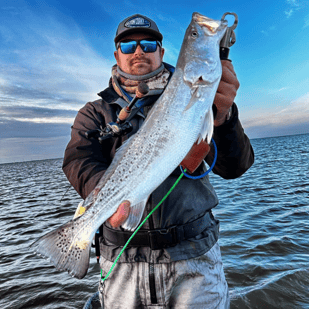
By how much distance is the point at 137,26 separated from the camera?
10.9 feet

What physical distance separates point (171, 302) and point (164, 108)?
193cm

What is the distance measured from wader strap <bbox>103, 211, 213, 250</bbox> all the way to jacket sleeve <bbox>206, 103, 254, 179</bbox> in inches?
26.6

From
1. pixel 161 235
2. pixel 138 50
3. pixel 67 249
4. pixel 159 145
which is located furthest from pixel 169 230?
pixel 138 50

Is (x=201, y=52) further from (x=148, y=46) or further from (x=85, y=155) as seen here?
(x=85, y=155)

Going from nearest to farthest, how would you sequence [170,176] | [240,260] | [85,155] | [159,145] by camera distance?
[159,145]
[170,176]
[85,155]
[240,260]

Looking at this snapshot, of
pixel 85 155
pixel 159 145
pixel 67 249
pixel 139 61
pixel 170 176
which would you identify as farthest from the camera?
pixel 139 61

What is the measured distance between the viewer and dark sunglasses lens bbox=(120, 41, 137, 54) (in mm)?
3334

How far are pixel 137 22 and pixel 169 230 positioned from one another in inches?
103

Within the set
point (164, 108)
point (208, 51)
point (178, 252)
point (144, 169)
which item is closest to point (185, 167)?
point (144, 169)

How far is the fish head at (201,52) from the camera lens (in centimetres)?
238

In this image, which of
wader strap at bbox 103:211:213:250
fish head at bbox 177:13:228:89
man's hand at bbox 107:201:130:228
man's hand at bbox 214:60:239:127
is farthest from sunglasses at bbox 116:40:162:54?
wader strap at bbox 103:211:213:250

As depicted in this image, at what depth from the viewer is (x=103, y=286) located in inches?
113

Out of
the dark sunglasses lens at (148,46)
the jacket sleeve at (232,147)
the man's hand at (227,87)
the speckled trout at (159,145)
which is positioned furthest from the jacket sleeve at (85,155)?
the man's hand at (227,87)

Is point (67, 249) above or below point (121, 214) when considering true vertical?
below
